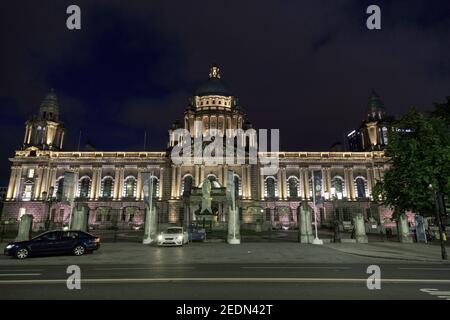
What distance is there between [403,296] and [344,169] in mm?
71057

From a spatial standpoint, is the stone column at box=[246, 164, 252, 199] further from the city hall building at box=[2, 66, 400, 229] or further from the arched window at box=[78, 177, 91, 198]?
the arched window at box=[78, 177, 91, 198]

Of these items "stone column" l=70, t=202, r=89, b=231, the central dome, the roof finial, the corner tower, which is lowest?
"stone column" l=70, t=202, r=89, b=231

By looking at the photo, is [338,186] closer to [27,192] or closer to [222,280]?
[222,280]

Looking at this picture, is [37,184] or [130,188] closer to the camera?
[37,184]

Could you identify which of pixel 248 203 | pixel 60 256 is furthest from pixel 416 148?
pixel 248 203

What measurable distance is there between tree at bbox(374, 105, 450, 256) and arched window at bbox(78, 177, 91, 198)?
216 ft

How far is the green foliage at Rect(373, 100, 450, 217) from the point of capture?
24359 millimetres

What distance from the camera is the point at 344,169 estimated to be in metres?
74.7

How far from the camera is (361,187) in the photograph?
74375 mm

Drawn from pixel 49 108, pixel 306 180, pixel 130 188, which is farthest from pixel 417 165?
pixel 49 108

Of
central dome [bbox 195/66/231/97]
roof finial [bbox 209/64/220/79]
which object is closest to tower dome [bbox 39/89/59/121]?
central dome [bbox 195/66/231/97]

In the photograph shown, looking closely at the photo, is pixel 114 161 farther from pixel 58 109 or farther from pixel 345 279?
pixel 345 279

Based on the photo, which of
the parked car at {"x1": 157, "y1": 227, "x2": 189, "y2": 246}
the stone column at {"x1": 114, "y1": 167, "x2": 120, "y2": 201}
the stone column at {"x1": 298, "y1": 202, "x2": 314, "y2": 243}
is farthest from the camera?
the stone column at {"x1": 114, "y1": 167, "x2": 120, "y2": 201}

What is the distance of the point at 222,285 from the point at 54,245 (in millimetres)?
14713
